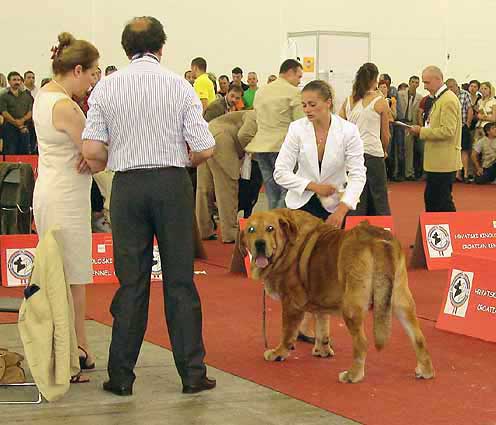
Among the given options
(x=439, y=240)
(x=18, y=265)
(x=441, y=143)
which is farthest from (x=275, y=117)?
(x=18, y=265)

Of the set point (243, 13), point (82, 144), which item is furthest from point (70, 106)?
point (243, 13)

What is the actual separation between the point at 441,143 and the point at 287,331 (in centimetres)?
437

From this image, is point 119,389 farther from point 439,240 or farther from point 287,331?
point 439,240

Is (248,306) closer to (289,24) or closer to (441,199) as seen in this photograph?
(441,199)

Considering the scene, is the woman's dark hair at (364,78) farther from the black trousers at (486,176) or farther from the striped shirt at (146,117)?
the black trousers at (486,176)

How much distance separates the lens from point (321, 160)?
6020 mm

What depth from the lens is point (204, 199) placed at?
10586mm

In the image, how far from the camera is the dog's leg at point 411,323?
5160mm

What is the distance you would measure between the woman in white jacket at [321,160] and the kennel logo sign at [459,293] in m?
1.02

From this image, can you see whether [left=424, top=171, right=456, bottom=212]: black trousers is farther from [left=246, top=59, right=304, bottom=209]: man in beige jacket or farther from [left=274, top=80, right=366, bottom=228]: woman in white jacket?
[left=274, top=80, right=366, bottom=228]: woman in white jacket

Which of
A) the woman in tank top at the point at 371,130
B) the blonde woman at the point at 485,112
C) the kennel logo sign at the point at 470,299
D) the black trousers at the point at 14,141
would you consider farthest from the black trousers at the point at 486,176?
the kennel logo sign at the point at 470,299

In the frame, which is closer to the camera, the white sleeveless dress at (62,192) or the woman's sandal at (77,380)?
the white sleeveless dress at (62,192)

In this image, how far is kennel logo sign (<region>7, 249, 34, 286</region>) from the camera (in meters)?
7.98

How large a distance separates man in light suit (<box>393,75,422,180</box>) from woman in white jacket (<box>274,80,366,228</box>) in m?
12.7
